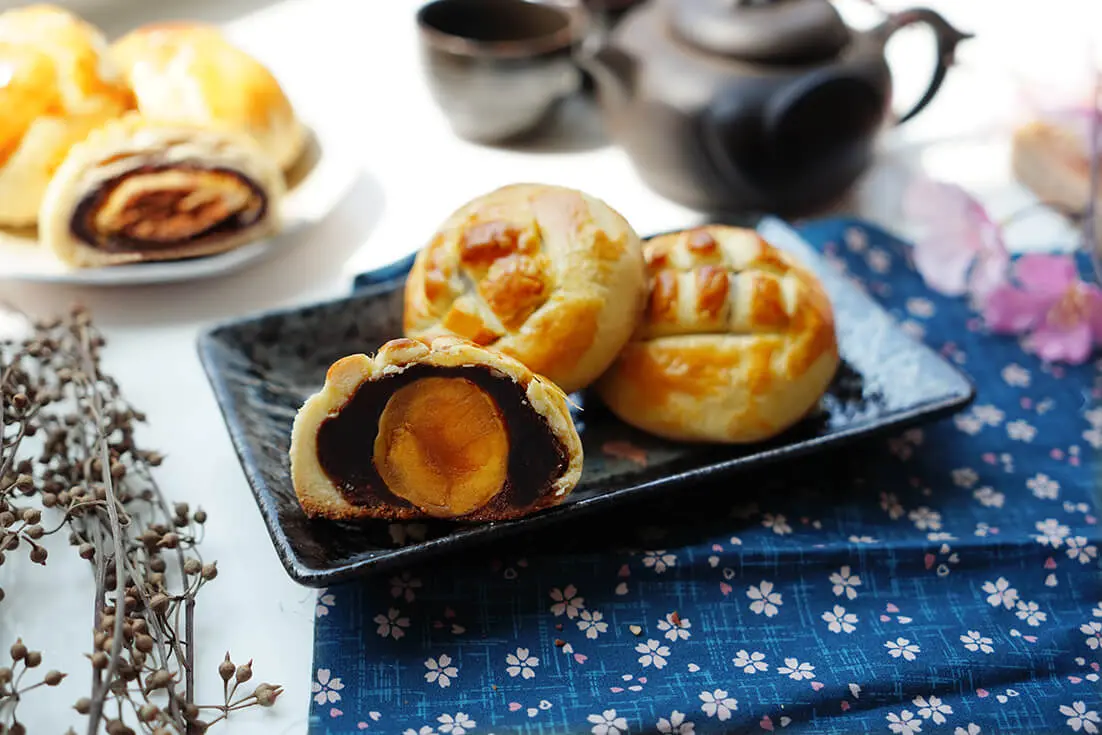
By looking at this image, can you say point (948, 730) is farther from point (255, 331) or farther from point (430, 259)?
point (255, 331)

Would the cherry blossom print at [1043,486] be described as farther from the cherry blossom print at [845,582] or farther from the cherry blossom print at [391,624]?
the cherry blossom print at [391,624]

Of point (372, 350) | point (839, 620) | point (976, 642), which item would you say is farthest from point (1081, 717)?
point (372, 350)

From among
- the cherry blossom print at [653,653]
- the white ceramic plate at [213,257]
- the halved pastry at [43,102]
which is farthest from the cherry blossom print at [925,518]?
the halved pastry at [43,102]

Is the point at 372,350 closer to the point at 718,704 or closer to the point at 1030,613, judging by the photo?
the point at 718,704

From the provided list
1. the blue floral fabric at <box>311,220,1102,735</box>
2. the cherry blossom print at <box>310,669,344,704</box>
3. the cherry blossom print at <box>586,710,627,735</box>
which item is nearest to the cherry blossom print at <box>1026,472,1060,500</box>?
the blue floral fabric at <box>311,220,1102,735</box>

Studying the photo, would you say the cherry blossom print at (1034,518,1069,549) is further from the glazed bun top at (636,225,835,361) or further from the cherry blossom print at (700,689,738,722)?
the cherry blossom print at (700,689,738,722)
